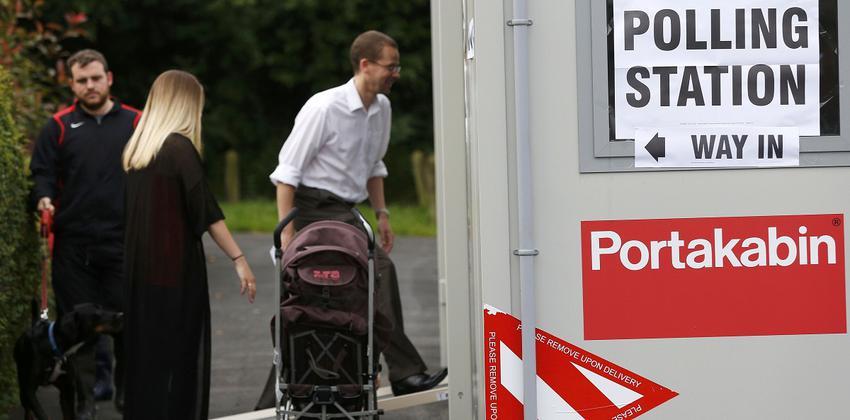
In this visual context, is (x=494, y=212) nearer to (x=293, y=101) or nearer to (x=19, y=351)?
(x=19, y=351)

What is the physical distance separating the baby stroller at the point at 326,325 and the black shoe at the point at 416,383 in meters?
1.52

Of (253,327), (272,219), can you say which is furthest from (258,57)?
(253,327)

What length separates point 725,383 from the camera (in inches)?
167

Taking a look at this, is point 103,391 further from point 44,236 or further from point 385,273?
point 385,273

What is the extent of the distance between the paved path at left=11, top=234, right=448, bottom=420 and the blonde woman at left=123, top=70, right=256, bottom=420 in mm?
1166

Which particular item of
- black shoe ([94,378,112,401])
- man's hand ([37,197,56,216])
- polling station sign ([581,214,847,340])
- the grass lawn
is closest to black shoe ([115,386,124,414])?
black shoe ([94,378,112,401])

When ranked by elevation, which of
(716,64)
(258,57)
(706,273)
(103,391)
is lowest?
(103,391)

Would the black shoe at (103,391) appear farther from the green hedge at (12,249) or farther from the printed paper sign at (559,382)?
the printed paper sign at (559,382)

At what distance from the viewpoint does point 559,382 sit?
166 inches

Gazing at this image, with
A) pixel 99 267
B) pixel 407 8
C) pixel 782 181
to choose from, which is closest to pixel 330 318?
pixel 782 181

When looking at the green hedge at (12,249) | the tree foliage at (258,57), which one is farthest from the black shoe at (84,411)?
the tree foliage at (258,57)

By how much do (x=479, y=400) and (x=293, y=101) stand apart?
25.4m

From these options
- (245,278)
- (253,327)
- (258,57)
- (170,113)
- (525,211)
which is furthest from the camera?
(258,57)

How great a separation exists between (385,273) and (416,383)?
604 millimetres
